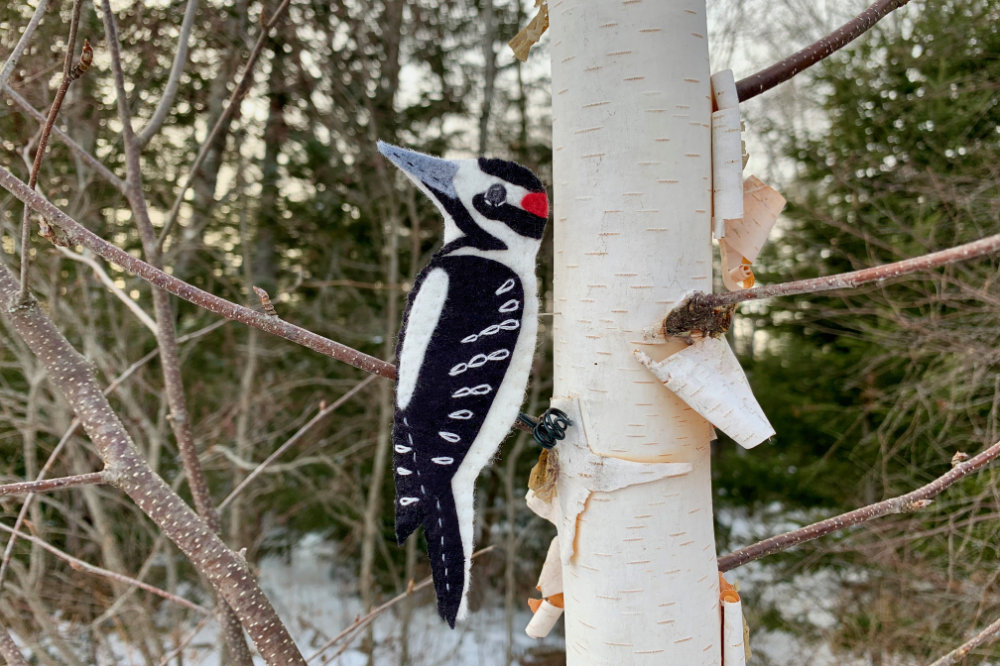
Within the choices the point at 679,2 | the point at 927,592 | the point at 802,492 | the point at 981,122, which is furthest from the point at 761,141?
the point at 679,2

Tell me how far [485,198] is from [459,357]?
7.3 inches

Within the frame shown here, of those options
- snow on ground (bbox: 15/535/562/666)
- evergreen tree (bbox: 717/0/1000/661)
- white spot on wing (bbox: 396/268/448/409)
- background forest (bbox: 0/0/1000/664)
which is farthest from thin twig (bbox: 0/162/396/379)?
snow on ground (bbox: 15/535/562/666)

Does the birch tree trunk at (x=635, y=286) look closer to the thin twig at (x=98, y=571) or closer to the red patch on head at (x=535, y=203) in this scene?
the red patch on head at (x=535, y=203)

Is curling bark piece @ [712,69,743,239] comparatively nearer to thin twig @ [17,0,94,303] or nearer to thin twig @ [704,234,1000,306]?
thin twig @ [704,234,1000,306]

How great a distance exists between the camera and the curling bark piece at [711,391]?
64 cm

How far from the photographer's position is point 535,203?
2.45ft

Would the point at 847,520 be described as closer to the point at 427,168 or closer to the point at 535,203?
the point at 535,203

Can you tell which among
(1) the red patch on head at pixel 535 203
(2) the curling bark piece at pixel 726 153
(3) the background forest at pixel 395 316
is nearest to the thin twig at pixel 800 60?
(2) the curling bark piece at pixel 726 153

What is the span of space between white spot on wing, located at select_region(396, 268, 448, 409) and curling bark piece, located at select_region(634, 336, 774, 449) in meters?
0.23

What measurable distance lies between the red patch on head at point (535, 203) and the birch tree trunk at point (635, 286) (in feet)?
0.23

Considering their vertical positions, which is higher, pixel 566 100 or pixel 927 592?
pixel 566 100

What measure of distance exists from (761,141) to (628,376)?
453 centimetres

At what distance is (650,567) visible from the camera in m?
0.65

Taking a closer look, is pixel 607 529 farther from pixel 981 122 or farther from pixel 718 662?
pixel 981 122
